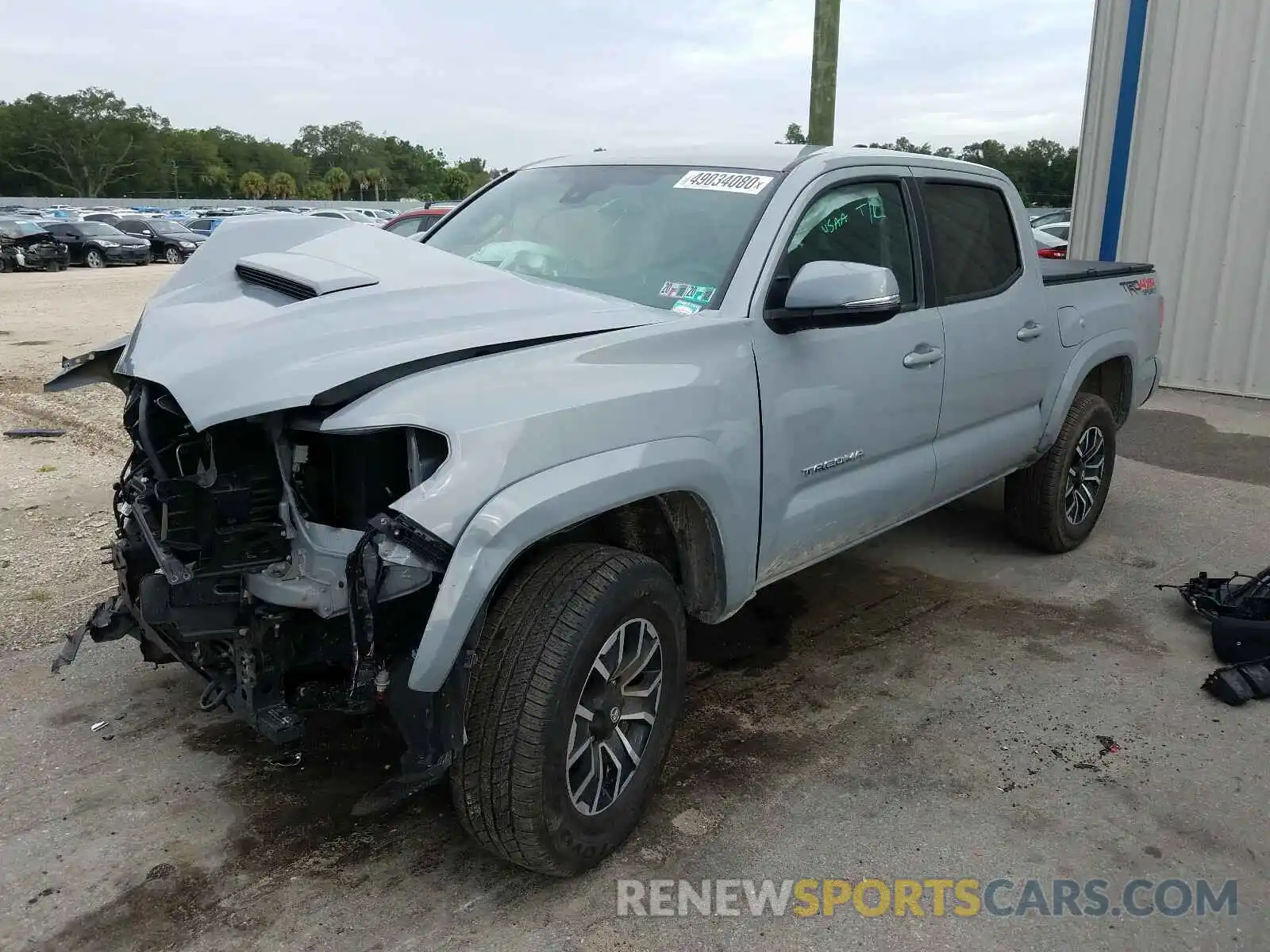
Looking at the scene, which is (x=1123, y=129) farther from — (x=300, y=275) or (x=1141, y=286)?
(x=300, y=275)

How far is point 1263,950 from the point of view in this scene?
2484 mm

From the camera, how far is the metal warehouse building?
911 centimetres

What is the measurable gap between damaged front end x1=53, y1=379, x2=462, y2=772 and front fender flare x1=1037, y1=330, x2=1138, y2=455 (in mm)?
3393

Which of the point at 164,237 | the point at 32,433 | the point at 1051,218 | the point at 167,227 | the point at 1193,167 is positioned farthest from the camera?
the point at 167,227

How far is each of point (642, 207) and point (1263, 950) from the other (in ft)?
9.06

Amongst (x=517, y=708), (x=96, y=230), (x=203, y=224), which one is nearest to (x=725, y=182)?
(x=517, y=708)

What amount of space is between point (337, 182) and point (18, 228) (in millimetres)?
86434

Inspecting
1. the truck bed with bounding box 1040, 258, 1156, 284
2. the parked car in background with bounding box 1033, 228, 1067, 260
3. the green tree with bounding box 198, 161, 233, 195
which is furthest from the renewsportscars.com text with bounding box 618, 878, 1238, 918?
the green tree with bounding box 198, 161, 233, 195

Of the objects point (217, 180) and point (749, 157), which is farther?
point (217, 180)

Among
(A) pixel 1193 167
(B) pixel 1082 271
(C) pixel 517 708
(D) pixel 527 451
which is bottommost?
(C) pixel 517 708

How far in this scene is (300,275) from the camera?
2.81 m

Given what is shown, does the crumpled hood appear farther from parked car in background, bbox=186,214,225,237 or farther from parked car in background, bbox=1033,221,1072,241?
parked car in background, bbox=186,214,225,237

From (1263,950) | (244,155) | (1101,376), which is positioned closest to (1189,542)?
(1101,376)

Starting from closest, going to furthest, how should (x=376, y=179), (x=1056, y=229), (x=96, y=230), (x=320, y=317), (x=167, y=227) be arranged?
1. (x=320, y=317)
2. (x=1056, y=229)
3. (x=96, y=230)
4. (x=167, y=227)
5. (x=376, y=179)
